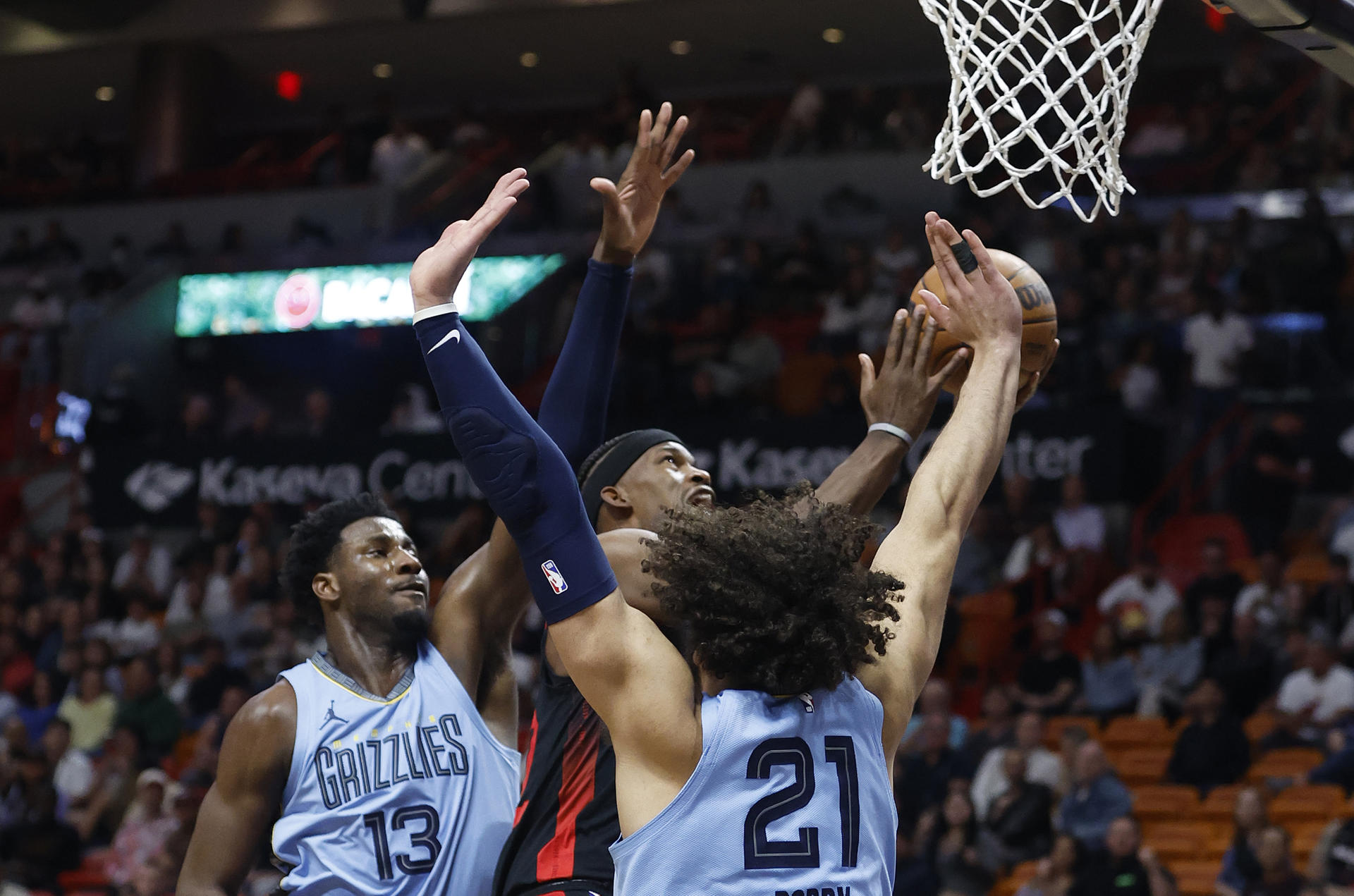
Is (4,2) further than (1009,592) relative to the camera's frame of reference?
Yes

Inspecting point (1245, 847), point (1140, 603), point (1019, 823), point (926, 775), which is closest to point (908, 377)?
point (1245, 847)

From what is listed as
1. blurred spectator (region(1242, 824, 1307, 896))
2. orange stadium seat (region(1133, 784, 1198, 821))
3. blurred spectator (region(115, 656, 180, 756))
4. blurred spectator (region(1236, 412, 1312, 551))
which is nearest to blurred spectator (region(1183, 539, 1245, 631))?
blurred spectator (region(1236, 412, 1312, 551))

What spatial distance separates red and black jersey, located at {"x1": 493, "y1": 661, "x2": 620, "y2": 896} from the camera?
298cm

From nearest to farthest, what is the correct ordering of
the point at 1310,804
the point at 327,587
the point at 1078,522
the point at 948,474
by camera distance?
the point at 948,474, the point at 327,587, the point at 1310,804, the point at 1078,522

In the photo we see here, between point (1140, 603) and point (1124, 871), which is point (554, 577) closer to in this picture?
point (1124, 871)

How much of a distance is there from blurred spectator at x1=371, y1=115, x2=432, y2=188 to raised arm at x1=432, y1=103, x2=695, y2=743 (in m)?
13.8

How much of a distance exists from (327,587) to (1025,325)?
1.87m

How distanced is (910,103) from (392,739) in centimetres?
1334

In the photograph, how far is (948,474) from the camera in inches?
111

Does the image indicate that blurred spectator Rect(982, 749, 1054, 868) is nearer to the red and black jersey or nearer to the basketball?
the basketball

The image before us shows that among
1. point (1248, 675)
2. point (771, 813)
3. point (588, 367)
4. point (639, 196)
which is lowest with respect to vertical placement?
point (1248, 675)

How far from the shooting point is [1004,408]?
2.97 m

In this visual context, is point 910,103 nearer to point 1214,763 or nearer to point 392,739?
point 1214,763

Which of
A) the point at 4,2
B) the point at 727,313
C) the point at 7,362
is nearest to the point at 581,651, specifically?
the point at 727,313
